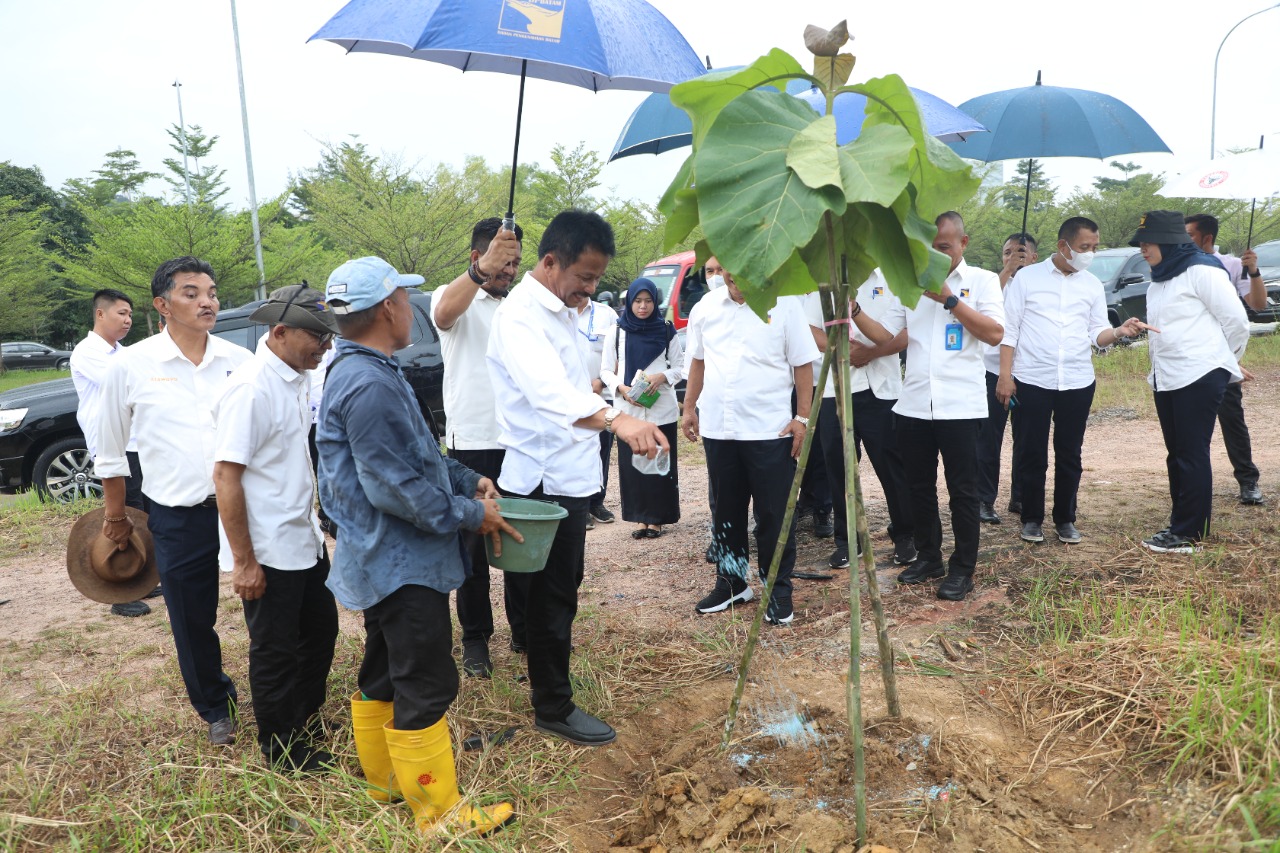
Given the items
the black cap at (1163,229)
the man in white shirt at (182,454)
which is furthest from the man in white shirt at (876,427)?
the man in white shirt at (182,454)

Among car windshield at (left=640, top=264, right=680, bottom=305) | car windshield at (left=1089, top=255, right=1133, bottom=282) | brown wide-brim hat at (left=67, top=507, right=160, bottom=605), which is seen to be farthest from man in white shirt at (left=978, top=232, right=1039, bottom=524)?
car windshield at (left=1089, top=255, right=1133, bottom=282)

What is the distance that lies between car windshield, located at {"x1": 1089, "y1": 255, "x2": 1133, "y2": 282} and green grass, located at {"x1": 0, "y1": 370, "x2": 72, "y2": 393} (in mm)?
24198

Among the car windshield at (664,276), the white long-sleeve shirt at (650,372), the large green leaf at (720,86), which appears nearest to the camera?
the large green leaf at (720,86)

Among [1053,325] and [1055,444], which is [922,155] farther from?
[1055,444]

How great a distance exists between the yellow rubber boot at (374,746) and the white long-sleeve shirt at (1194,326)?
4476 mm

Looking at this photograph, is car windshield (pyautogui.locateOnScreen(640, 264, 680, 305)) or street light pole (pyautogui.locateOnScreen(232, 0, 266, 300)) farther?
street light pole (pyautogui.locateOnScreen(232, 0, 266, 300))

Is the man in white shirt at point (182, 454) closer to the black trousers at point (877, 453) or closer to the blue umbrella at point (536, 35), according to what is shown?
the blue umbrella at point (536, 35)

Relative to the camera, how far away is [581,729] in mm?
3305

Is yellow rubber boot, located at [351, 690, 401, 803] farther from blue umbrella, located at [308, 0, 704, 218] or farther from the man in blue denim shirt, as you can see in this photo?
blue umbrella, located at [308, 0, 704, 218]

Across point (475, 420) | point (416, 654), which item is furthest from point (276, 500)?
point (475, 420)

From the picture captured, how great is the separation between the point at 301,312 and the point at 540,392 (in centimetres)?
84

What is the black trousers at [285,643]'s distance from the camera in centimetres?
302

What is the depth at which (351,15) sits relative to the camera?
380 centimetres

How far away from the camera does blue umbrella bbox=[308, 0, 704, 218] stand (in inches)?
135
